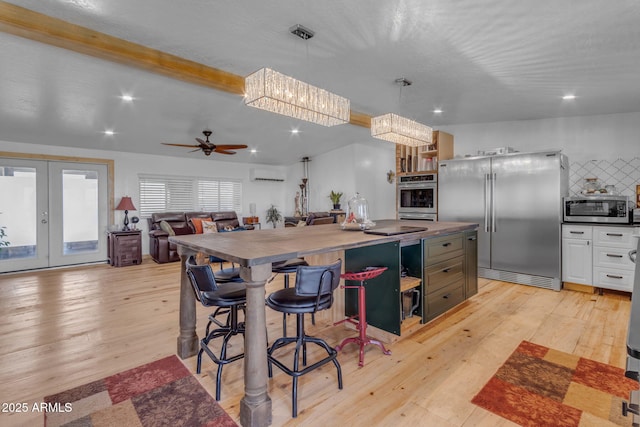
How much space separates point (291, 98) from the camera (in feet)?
7.79

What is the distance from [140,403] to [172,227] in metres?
5.25

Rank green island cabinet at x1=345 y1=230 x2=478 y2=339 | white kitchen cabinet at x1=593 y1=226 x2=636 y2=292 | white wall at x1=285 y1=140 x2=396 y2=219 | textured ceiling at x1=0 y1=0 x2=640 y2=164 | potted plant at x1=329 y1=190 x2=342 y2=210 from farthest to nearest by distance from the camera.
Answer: potted plant at x1=329 y1=190 x2=342 y2=210 → white wall at x1=285 y1=140 x2=396 y2=219 → white kitchen cabinet at x1=593 y1=226 x2=636 y2=292 → green island cabinet at x1=345 y1=230 x2=478 y2=339 → textured ceiling at x1=0 y1=0 x2=640 y2=164

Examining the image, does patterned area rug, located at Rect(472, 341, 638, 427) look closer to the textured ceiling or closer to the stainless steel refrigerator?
the stainless steel refrigerator

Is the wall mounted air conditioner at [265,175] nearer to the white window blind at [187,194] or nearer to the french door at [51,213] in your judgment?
Result: the white window blind at [187,194]

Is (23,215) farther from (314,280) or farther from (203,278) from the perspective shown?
(314,280)

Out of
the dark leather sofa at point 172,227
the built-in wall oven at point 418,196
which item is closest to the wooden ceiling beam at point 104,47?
the built-in wall oven at point 418,196

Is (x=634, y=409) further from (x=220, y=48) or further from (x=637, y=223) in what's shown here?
(x=637, y=223)

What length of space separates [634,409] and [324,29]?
2.81 m

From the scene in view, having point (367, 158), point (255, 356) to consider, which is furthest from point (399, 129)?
point (367, 158)

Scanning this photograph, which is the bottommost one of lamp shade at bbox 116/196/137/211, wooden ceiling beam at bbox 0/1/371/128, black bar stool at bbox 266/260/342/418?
black bar stool at bbox 266/260/342/418

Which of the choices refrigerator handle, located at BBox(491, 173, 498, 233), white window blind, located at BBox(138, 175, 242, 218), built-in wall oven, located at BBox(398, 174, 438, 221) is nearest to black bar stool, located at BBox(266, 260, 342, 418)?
refrigerator handle, located at BBox(491, 173, 498, 233)

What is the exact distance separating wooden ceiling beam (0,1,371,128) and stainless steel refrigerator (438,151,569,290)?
3579mm

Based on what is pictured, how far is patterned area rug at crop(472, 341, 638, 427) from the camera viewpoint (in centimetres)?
169

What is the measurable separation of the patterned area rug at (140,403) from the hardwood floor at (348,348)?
0.31ft
